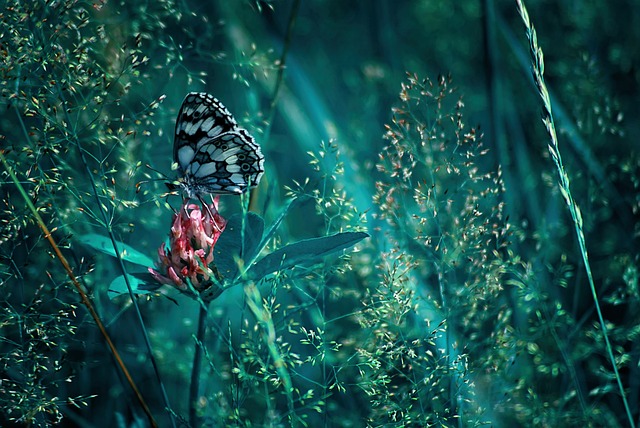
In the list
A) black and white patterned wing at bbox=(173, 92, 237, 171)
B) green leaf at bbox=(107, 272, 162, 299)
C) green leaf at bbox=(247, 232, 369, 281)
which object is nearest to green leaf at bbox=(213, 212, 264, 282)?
green leaf at bbox=(247, 232, 369, 281)

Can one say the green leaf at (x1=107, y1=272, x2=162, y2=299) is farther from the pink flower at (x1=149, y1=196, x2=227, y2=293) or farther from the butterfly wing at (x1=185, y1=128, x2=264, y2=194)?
the butterfly wing at (x1=185, y1=128, x2=264, y2=194)

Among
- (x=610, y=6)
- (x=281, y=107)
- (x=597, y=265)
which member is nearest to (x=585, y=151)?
(x=597, y=265)

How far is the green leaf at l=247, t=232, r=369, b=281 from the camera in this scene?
37.8 inches

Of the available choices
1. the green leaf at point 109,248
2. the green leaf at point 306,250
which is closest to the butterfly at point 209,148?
the green leaf at point 109,248

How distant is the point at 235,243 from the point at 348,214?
258mm

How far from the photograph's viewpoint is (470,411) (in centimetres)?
116

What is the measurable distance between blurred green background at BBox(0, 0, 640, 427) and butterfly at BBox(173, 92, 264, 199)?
0.07 meters

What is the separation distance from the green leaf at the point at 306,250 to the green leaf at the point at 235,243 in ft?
0.08

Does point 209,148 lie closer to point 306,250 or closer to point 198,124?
point 198,124

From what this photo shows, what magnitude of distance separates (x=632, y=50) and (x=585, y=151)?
69cm

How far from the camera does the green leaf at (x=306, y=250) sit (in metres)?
0.96

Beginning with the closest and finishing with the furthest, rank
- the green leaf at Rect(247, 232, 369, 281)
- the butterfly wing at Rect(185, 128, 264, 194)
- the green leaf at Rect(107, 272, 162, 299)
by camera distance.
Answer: the green leaf at Rect(247, 232, 369, 281) → the green leaf at Rect(107, 272, 162, 299) → the butterfly wing at Rect(185, 128, 264, 194)

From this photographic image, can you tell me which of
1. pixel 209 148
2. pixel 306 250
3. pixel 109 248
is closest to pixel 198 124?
pixel 209 148

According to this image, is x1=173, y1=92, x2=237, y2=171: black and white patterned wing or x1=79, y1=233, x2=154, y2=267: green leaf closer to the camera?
x1=79, y1=233, x2=154, y2=267: green leaf
